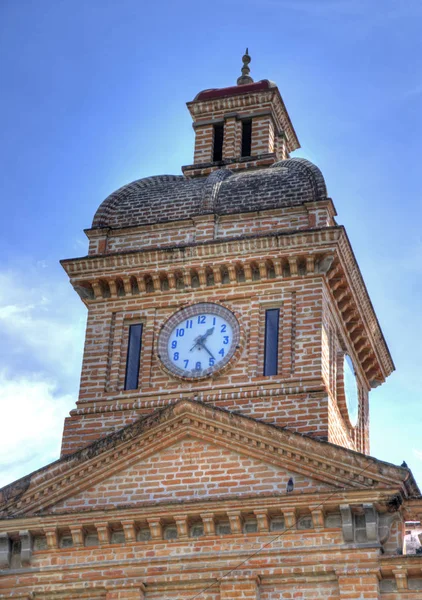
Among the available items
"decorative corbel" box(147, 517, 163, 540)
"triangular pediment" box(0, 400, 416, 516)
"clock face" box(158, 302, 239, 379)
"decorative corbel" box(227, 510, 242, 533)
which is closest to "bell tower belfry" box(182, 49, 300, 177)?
"clock face" box(158, 302, 239, 379)

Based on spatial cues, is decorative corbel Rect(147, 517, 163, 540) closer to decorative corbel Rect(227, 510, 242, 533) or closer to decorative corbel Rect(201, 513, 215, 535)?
decorative corbel Rect(201, 513, 215, 535)

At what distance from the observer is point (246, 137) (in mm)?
A: 37375

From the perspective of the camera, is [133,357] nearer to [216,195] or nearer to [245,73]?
[216,195]

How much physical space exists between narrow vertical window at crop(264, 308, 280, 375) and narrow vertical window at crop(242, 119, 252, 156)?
7.18m

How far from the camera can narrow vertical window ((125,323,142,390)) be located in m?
31.1

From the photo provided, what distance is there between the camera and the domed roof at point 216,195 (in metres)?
32.8

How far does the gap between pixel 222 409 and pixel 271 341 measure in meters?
3.12

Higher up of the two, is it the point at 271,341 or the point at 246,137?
the point at 246,137

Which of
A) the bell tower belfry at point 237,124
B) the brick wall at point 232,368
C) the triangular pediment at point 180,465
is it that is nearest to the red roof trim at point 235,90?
the bell tower belfry at point 237,124

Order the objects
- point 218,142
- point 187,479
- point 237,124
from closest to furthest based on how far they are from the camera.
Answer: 1. point 187,479
2. point 237,124
3. point 218,142

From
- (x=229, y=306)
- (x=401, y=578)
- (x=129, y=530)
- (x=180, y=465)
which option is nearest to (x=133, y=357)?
(x=229, y=306)

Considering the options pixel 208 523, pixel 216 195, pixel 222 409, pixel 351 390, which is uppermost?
pixel 216 195

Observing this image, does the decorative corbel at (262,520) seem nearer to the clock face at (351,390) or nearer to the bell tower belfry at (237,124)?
the clock face at (351,390)

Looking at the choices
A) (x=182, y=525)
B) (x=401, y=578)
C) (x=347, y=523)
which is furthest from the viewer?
(x=182, y=525)
